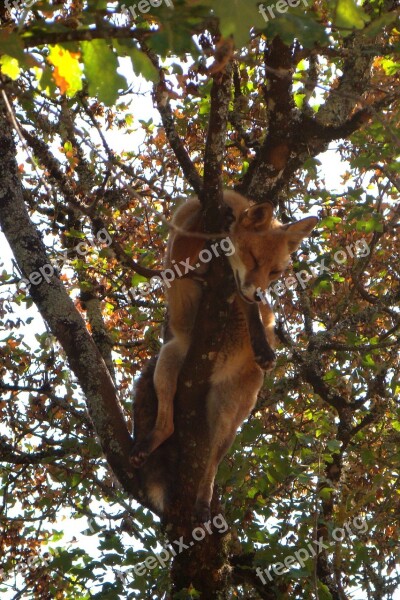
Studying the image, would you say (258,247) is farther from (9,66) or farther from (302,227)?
(9,66)

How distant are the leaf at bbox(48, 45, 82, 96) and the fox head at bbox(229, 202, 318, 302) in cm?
365

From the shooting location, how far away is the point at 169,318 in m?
6.92

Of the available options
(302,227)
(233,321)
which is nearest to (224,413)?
(233,321)

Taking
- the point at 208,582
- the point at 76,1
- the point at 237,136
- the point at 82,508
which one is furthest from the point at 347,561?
the point at 76,1

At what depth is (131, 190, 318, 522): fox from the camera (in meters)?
6.16

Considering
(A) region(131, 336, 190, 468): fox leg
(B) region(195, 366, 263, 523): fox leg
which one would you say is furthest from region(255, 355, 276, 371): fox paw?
(A) region(131, 336, 190, 468): fox leg

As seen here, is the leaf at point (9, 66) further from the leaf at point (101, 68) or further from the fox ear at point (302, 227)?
the fox ear at point (302, 227)

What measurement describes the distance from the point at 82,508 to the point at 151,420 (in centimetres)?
183

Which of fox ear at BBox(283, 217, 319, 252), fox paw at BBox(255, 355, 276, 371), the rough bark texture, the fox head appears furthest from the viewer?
fox ear at BBox(283, 217, 319, 252)

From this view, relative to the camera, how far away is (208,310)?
539cm

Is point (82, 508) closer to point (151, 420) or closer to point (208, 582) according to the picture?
point (151, 420)

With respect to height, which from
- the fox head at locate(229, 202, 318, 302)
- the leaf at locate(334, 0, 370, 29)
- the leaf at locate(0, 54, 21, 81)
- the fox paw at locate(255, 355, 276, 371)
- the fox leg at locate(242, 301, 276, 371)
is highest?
the fox head at locate(229, 202, 318, 302)

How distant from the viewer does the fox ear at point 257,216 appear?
6.47 metres

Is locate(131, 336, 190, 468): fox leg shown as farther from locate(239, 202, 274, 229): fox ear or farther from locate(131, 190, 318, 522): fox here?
locate(239, 202, 274, 229): fox ear
